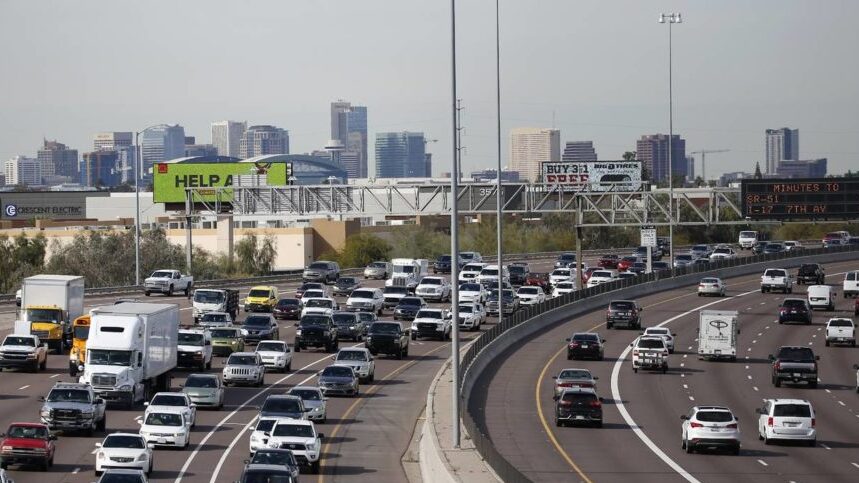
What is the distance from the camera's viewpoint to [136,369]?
149 ft

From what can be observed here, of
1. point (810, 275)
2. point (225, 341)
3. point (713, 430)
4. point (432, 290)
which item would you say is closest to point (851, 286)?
point (810, 275)

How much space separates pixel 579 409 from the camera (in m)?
43.2

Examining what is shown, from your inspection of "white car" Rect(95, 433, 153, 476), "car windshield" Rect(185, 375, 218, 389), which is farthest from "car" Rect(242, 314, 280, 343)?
"white car" Rect(95, 433, 153, 476)

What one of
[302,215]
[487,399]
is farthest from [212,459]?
[302,215]

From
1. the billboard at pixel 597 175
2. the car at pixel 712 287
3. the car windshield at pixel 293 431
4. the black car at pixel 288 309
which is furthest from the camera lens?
the car at pixel 712 287

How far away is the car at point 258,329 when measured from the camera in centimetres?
6366

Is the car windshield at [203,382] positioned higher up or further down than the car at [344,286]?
further down

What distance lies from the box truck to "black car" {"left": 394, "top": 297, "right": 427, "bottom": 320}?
17.7m

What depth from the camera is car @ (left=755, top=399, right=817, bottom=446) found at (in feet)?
131

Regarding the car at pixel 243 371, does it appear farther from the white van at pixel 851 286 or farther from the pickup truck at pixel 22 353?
the white van at pixel 851 286

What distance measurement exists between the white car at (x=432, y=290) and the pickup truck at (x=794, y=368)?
33.7 metres

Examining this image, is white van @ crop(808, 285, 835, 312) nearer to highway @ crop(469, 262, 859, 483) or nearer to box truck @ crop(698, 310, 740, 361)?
highway @ crop(469, 262, 859, 483)

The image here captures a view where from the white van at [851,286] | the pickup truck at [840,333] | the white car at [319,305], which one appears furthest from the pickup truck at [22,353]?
the white van at [851,286]

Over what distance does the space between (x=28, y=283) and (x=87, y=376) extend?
17.4m
